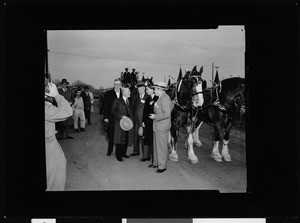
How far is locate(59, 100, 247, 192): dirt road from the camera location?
3666 mm

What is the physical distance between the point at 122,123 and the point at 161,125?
52 centimetres

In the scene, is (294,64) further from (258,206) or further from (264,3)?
(258,206)

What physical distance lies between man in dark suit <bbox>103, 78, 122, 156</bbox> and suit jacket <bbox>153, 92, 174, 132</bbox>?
56cm

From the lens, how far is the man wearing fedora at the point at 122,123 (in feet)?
12.5

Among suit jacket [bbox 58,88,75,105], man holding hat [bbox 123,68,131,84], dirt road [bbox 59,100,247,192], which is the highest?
man holding hat [bbox 123,68,131,84]

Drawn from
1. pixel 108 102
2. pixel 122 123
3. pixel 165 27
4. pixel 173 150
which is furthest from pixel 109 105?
pixel 165 27

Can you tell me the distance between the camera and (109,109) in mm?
3859

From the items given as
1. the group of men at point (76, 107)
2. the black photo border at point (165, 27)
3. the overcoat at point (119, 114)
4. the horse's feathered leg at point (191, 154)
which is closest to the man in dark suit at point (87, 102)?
the group of men at point (76, 107)

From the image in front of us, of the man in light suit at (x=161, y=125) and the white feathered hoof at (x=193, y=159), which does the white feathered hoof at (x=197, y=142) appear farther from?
the man in light suit at (x=161, y=125)

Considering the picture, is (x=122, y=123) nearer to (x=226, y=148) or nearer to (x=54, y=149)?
(x=54, y=149)

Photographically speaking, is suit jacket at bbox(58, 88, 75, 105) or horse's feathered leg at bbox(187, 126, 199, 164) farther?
horse's feathered leg at bbox(187, 126, 199, 164)

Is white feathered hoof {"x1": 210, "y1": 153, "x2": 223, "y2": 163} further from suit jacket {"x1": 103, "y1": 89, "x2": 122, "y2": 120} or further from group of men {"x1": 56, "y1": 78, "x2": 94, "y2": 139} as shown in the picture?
group of men {"x1": 56, "y1": 78, "x2": 94, "y2": 139}

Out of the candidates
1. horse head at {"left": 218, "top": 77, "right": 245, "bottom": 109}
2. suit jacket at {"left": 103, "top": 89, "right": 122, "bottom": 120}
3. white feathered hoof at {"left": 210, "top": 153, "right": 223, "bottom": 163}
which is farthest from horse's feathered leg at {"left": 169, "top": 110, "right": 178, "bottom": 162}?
suit jacket at {"left": 103, "top": 89, "right": 122, "bottom": 120}

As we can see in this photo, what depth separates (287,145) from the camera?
3592mm
